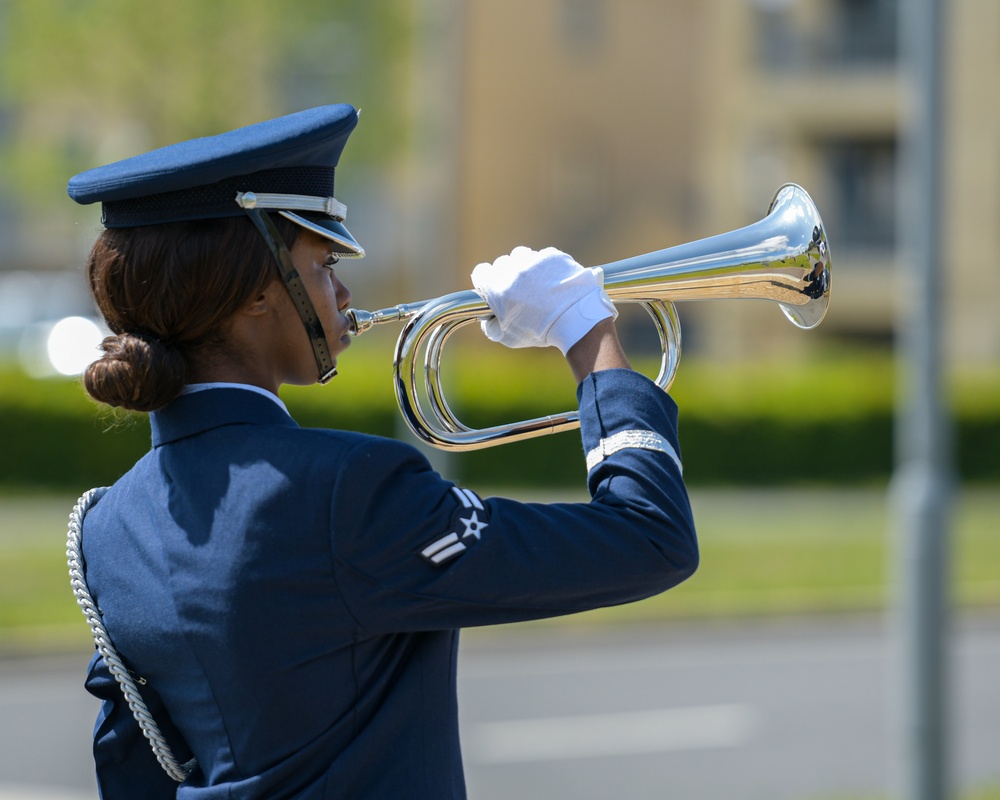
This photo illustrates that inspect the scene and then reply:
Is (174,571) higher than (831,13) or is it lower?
lower

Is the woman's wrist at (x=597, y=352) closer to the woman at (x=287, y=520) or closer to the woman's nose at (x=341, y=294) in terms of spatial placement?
the woman at (x=287, y=520)

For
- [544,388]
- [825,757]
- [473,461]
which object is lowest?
[825,757]

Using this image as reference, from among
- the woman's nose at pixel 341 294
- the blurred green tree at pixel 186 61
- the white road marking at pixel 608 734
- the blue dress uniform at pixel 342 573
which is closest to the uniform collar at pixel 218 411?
the blue dress uniform at pixel 342 573

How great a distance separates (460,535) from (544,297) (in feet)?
1.15

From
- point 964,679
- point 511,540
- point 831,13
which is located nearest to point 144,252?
point 511,540

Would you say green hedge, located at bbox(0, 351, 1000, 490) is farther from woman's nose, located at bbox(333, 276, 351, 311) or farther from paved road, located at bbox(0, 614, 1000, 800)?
woman's nose, located at bbox(333, 276, 351, 311)

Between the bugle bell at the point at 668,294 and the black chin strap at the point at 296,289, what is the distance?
7cm

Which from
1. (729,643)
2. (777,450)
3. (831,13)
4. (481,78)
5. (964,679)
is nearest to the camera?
(964,679)

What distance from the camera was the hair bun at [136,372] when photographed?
1.56m

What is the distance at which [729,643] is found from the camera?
354 inches

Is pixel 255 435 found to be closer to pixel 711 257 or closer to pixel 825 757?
pixel 711 257

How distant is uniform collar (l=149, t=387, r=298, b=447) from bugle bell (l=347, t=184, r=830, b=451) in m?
0.18

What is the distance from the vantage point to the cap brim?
1.62m

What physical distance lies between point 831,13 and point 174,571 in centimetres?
2516
